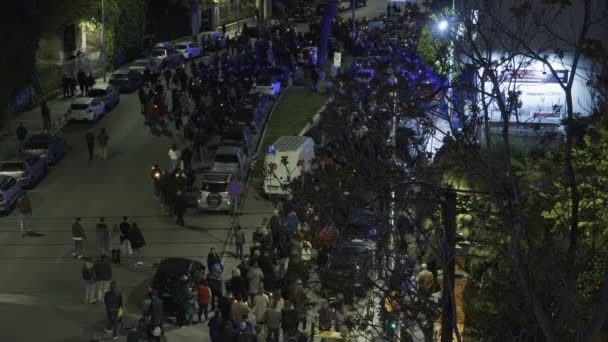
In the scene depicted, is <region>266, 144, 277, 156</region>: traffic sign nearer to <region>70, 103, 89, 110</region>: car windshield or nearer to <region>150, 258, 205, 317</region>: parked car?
<region>150, 258, 205, 317</region>: parked car

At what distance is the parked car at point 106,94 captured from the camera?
51562mm

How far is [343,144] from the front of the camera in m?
21.5

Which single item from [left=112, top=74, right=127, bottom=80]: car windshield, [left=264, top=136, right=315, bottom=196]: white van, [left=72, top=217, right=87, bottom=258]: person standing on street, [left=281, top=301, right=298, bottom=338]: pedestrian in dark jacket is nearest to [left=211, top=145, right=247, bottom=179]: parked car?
[left=264, top=136, right=315, bottom=196]: white van

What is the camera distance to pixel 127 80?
56.8 meters

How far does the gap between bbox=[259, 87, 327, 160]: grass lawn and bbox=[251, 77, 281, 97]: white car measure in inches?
22.7

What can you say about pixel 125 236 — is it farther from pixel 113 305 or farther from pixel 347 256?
pixel 347 256

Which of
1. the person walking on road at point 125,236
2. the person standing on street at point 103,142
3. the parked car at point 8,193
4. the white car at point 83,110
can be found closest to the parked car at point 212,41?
the white car at point 83,110

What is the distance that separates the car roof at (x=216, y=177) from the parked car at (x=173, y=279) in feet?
27.8

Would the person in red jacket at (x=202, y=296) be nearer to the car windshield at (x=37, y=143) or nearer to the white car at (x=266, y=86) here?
the car windshield at (x=37, y=143)

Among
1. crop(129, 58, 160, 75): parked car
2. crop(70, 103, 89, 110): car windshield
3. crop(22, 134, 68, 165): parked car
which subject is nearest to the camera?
crop(22, 134, 68, 165): parked car

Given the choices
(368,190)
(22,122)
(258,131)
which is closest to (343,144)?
(368,190)

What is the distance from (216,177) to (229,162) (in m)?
3.57

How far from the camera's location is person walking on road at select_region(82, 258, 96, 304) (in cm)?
2852

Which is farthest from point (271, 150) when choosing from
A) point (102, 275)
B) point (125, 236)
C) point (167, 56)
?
point (167, 56)
